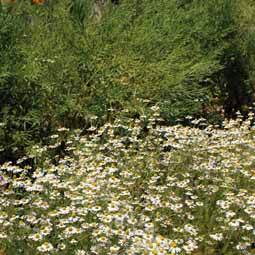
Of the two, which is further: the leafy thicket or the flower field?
the leafy thicket

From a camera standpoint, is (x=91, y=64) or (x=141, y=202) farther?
(x=91, y=64)

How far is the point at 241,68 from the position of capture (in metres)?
8.05

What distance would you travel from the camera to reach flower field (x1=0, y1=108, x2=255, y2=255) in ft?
11.3

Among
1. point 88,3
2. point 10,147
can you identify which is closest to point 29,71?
point 10,147

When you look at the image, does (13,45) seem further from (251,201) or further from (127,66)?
(251,201)

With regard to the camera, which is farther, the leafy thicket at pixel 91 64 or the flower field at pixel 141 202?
the leafy thicket at pixel 91 64

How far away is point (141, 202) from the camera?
13.8 ft

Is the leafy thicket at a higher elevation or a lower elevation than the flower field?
higher

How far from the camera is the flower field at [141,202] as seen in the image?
11.3ft

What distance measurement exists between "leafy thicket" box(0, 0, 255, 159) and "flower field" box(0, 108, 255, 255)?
0.47 meters

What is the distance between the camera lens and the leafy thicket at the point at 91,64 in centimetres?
527

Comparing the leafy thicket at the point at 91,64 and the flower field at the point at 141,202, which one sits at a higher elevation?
the leafy thicket at the point at 91,64

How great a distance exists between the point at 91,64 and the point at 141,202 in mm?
1936

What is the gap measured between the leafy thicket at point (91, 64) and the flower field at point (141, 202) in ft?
1.56
